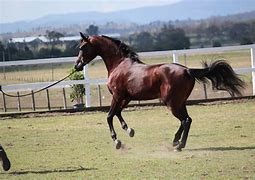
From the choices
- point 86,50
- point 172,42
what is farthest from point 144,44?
point 86,50

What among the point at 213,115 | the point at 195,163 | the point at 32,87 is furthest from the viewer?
the point at 32,87

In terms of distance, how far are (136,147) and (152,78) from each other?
129cm

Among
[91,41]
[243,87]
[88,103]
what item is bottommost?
[88,103]

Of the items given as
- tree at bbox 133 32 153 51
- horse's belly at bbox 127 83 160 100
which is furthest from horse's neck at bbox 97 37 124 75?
tree at bbox 133 32 153 51

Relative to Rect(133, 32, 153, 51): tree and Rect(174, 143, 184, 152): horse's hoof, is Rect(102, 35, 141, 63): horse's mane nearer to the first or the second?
Rect(174, 143, 184, 152): horse's hoof

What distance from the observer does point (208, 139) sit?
39.1ft

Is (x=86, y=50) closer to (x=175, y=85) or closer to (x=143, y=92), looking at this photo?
(x=143, y=92)

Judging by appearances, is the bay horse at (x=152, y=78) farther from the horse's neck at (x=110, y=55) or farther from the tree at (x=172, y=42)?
the tree at (x=172, y=42)

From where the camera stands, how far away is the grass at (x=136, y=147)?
9.08 meters

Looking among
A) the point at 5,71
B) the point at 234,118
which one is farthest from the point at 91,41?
the point at 5,71

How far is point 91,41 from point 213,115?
14.6 ft

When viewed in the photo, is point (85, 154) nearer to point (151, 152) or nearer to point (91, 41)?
point (151, 152)

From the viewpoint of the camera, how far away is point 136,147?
11.5 metres

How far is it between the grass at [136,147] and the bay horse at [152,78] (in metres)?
0.59
